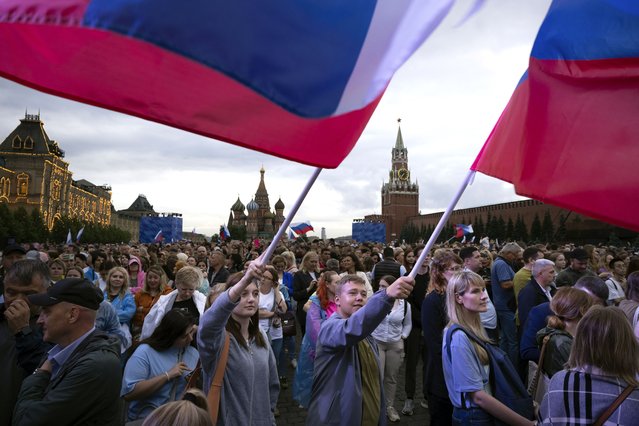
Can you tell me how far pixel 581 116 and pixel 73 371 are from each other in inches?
129

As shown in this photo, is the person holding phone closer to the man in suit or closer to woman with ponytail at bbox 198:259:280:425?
the man in suit

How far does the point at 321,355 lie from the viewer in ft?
11.3

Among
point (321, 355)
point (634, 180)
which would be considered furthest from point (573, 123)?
point (321, 355)

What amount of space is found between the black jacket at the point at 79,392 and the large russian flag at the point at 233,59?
1.43 meters

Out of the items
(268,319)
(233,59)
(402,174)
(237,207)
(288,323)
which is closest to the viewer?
(233,59)

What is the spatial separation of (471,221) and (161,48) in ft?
302

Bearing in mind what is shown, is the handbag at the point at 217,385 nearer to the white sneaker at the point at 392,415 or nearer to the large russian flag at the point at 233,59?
the large russian flag at the point at 233,59

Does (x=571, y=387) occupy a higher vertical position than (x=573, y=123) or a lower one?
lower

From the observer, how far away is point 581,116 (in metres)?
2.86

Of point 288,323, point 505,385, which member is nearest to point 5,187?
point 288,323

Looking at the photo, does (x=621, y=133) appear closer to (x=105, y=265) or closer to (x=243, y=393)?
(x=243, y=393)

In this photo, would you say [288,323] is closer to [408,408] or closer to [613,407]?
[408,408]

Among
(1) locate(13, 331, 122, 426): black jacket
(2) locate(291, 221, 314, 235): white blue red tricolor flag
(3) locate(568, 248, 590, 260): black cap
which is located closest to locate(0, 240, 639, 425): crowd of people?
(1) locate(13, 331, 122, 426): black jacket

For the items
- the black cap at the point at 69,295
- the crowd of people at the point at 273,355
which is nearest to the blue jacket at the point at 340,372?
the crowd of people at the point at 273,355
